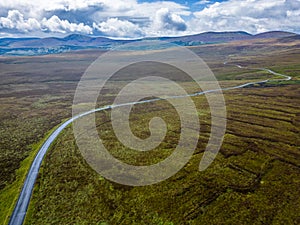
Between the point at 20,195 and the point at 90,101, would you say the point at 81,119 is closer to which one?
the point at 90,101

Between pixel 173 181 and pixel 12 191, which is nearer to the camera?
pixel 12 191

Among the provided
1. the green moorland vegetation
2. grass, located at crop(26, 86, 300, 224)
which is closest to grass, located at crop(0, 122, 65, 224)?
the green moorland vegetation

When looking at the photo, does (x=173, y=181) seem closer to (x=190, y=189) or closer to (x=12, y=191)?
(x=190, y=189)

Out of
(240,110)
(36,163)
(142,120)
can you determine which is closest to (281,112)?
(240,110)

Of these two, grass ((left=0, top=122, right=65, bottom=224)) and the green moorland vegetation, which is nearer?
the green moorland vegetation

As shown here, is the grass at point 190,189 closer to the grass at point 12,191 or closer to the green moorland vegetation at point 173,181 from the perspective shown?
the green moorland vegetation at point 173,181

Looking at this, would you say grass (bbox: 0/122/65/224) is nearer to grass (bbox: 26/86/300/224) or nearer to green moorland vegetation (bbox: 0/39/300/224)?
green moorland vegetation (bbox: 0/39/300/224)

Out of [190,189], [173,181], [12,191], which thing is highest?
[12,191]

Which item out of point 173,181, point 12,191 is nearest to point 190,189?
point 173,181

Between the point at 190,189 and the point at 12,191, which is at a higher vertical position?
the point at 12,191

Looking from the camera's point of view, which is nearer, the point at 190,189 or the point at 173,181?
the point at 190,189

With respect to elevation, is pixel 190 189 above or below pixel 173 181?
above
